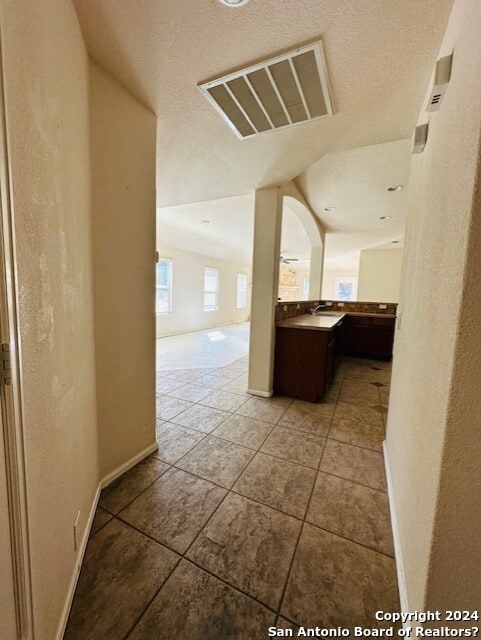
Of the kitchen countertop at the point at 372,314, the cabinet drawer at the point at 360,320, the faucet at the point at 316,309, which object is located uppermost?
the faucet at the point at 316,309

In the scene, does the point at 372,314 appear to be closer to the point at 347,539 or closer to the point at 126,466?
the point at 347,539

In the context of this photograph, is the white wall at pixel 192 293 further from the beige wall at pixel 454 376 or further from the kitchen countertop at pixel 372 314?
the beige wall at pixel 454 376

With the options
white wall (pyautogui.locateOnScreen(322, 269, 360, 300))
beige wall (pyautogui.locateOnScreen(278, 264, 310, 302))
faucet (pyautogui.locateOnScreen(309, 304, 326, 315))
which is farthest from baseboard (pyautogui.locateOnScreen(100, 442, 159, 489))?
white wall (pyautogui.locateOnScreen(322, 269, 360, 300))

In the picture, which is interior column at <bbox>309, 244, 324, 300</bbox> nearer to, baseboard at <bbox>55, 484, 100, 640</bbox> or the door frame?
baseboard at <bbox>55, 484, 100, 640</bbox>

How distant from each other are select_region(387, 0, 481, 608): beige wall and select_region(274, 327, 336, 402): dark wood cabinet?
1.81m

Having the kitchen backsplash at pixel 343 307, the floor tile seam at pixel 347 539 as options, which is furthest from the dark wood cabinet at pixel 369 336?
the floor tile seam at pixel 347 539

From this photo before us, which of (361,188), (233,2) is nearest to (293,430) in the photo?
(233,2)

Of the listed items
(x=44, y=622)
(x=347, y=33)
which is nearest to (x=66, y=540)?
(x=44, y=622)

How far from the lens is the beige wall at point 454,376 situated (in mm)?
686

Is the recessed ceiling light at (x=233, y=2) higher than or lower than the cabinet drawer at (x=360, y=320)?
higher

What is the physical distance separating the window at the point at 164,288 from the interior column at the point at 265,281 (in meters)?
4.12

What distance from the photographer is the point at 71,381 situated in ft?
3.53

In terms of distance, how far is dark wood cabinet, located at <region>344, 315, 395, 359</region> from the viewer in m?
4.73

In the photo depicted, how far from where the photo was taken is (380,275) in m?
7.57
